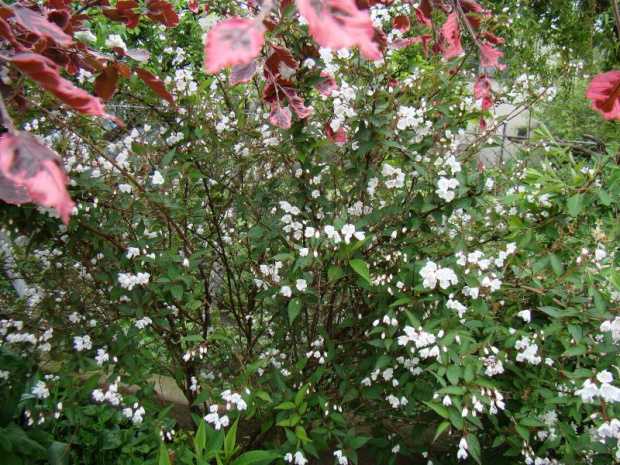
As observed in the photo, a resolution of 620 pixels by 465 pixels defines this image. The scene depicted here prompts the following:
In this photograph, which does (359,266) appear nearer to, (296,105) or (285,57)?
(296,105)

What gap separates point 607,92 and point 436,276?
0.76 meters

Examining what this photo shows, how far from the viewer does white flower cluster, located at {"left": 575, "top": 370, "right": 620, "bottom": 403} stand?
4.53ft

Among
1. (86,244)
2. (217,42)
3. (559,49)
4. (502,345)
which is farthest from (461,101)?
(559,49)

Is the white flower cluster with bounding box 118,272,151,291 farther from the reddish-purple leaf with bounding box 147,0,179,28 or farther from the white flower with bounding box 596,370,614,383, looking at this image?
the white flower with bounding box 596,370,614,383

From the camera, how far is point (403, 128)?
1.70 m

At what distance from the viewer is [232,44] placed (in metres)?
0.64

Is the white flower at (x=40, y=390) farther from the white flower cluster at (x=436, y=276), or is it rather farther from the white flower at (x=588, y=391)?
the white flower at (x=588, y=391)

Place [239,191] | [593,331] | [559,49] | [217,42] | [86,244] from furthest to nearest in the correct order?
[559,49], [239,191], [86,244], [593,331], [217,42]

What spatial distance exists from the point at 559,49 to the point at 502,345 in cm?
337

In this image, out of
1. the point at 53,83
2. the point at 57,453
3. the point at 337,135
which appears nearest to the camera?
the point at 53,83

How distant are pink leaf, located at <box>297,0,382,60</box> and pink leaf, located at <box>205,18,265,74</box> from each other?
0.07 meters

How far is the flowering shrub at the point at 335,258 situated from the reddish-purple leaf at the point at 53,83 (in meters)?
0.55

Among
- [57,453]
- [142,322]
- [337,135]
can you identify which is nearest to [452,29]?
[337,135]

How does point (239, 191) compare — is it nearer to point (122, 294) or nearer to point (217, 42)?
point (122, 294)
